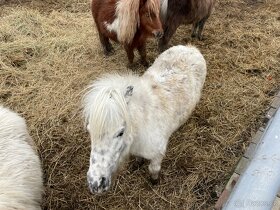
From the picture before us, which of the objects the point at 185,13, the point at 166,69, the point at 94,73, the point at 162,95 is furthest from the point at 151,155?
the point at 185,13

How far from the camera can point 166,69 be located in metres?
3.35

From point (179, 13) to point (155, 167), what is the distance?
2.31m

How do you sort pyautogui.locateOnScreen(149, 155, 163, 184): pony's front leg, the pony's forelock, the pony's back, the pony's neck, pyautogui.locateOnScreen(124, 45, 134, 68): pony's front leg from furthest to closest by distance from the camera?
pyautogui.locateOnScreen(124, 45, 134, 68): pony's front leg → the pony's back → pyautogui.locateOnScreen(149, 155, 163, 184): pony's front leg → the pony's neck → the pony's forelock

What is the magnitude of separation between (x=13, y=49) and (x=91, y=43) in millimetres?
1212

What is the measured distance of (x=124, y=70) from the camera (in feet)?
15.0

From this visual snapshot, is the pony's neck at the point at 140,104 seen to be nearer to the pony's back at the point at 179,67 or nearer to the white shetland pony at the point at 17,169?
the pony's back at the point at 179,67

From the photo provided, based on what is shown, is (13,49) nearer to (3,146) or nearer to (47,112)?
(47,112)

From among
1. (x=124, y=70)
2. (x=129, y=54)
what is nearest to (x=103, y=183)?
(x=129, y=54)

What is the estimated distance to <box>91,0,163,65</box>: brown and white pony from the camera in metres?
3.84

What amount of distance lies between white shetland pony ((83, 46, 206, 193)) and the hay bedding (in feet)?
1.48

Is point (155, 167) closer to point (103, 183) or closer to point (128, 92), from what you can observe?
point (103, 183)

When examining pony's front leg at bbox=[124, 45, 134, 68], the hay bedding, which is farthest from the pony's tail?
the hay bedding

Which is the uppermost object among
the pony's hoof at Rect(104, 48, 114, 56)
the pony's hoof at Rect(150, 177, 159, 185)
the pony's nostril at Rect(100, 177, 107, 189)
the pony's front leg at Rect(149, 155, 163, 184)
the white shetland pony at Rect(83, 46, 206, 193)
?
the white shetland pony at Rect(83, 46, 206, 193)

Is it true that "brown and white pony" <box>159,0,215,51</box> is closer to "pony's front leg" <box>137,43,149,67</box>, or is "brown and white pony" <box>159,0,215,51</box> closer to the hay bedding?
"pony's front leg" <box>137,43,149,67</box>
